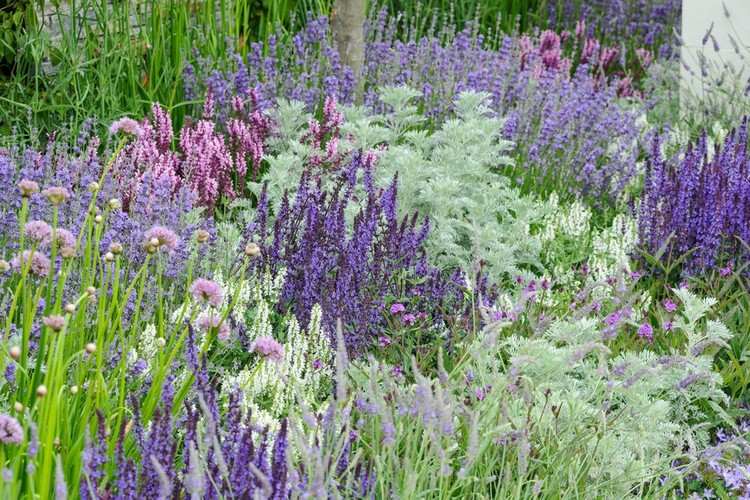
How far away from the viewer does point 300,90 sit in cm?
548

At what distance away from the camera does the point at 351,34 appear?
599cm

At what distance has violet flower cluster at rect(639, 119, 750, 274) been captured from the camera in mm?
4320

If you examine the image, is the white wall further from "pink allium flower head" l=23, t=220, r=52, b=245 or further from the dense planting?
"pink allium flower head" l=23, t=220, r=52, b=245

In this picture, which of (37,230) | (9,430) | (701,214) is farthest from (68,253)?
(701,214)

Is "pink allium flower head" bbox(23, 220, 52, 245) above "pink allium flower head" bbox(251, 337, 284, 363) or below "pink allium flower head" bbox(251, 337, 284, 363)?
above

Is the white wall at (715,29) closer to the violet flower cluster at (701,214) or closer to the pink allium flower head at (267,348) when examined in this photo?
the violet flower cluster at (701,214)

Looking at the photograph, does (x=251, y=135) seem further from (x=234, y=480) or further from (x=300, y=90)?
(x=234, y=480)

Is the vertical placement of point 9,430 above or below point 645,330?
above

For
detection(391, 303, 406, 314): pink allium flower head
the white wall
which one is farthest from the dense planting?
the white wall

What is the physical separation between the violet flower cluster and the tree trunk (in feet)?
6.55

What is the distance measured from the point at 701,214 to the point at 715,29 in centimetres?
302

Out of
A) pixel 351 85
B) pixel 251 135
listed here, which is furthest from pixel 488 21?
pixel 251 135

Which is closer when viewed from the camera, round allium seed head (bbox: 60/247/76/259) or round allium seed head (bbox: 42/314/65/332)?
round allium seed head (bbox: 42/314/65/332)

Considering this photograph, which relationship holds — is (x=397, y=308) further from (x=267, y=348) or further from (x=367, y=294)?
(x=267, y=348)
